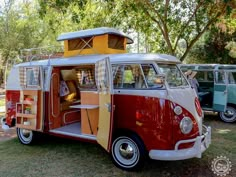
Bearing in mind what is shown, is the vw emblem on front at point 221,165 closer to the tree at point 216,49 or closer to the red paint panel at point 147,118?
the red paint panel at point 147,118

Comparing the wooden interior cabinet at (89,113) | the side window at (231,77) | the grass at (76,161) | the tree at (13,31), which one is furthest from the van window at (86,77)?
the tree at (13,31)

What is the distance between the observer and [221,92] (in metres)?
9.23

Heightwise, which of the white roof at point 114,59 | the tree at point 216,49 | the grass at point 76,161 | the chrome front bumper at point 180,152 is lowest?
the grass at point 76,161

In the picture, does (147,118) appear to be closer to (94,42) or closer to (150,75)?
(150,75)

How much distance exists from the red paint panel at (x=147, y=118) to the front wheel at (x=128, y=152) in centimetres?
16

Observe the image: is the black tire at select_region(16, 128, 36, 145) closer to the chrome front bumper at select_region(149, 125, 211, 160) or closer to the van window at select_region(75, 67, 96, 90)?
the van window at select_region(75, 67, 96, 90)

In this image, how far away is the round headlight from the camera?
4.71m

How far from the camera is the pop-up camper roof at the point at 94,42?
630 cm

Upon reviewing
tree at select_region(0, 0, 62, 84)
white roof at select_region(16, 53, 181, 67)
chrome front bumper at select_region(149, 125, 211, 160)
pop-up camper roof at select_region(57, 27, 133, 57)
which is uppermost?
tree at select_region(0, 0, 62, 84)

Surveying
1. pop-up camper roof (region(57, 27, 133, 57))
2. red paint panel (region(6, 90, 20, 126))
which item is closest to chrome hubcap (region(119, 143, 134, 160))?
pop-up camper roof (region(57, 27, 133, 57))

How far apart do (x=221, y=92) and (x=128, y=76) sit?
509cm

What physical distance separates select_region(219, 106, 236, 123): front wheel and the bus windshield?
467 cm

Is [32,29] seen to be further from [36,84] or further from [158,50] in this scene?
[36,84]

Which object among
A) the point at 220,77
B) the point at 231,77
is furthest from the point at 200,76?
the point at 231,77
